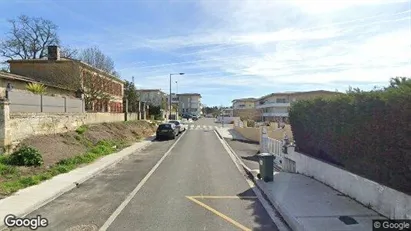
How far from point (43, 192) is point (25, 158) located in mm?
4373

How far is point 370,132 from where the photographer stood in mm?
7453

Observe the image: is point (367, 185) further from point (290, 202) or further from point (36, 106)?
point (36, 106)

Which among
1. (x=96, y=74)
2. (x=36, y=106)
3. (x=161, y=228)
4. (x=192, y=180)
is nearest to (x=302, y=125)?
(x=192, y=180)

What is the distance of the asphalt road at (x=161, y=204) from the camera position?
7035 mm

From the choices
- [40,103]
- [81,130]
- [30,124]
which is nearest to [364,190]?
[30,124]

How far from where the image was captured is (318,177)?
35.8 ft

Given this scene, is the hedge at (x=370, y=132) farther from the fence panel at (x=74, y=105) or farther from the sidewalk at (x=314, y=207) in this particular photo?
Answer: the fence panel at (x=74, y=105)

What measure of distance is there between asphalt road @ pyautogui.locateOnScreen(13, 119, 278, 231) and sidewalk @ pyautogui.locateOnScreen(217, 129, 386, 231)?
48 centimetres

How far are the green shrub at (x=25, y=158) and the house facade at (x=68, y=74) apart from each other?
73.5 feet

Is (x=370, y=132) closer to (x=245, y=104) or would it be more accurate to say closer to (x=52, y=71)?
(x=52, y=71)

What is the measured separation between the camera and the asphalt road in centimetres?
704

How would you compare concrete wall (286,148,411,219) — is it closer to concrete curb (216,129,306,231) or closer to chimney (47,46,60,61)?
concrete curb (216,129,306,231)

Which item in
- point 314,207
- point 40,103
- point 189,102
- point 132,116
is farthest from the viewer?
point 189,102

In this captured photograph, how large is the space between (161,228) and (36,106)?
47.7 ft
